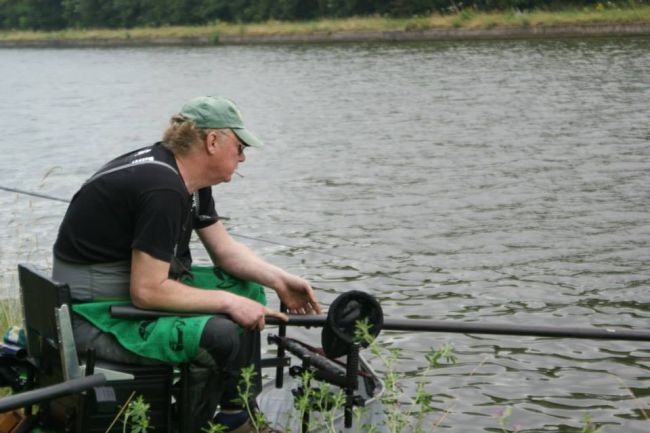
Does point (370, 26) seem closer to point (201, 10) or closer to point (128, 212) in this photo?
point (201, 10)

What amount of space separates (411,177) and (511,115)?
576 cm

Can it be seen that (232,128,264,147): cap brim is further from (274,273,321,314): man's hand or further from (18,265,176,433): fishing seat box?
(18,265,176,433): fishing seat box

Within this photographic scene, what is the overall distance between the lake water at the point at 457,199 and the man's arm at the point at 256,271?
179 centimetres

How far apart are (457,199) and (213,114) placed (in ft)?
30.4

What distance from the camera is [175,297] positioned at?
4.60 metres

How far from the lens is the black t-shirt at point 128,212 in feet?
14.8

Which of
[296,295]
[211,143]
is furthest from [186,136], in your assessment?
[296,295]

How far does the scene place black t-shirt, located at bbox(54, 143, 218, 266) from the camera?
14.8 feet

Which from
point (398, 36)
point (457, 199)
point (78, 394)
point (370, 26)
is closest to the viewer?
point (78, 394)

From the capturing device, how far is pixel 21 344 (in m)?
5.04

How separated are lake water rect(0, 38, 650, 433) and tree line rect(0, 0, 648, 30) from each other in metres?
19.1

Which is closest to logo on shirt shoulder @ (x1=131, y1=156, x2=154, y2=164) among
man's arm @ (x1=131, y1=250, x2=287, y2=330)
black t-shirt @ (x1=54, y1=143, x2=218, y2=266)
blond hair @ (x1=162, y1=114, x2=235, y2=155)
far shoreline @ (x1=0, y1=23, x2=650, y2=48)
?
black t-shirt @ (x1=54, y1=143, x2=218, y2=266)

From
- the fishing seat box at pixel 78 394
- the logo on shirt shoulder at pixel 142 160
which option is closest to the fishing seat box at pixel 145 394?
the fishing seat box at pixel 78 394

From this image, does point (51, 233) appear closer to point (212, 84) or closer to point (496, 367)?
point (496, 367)
